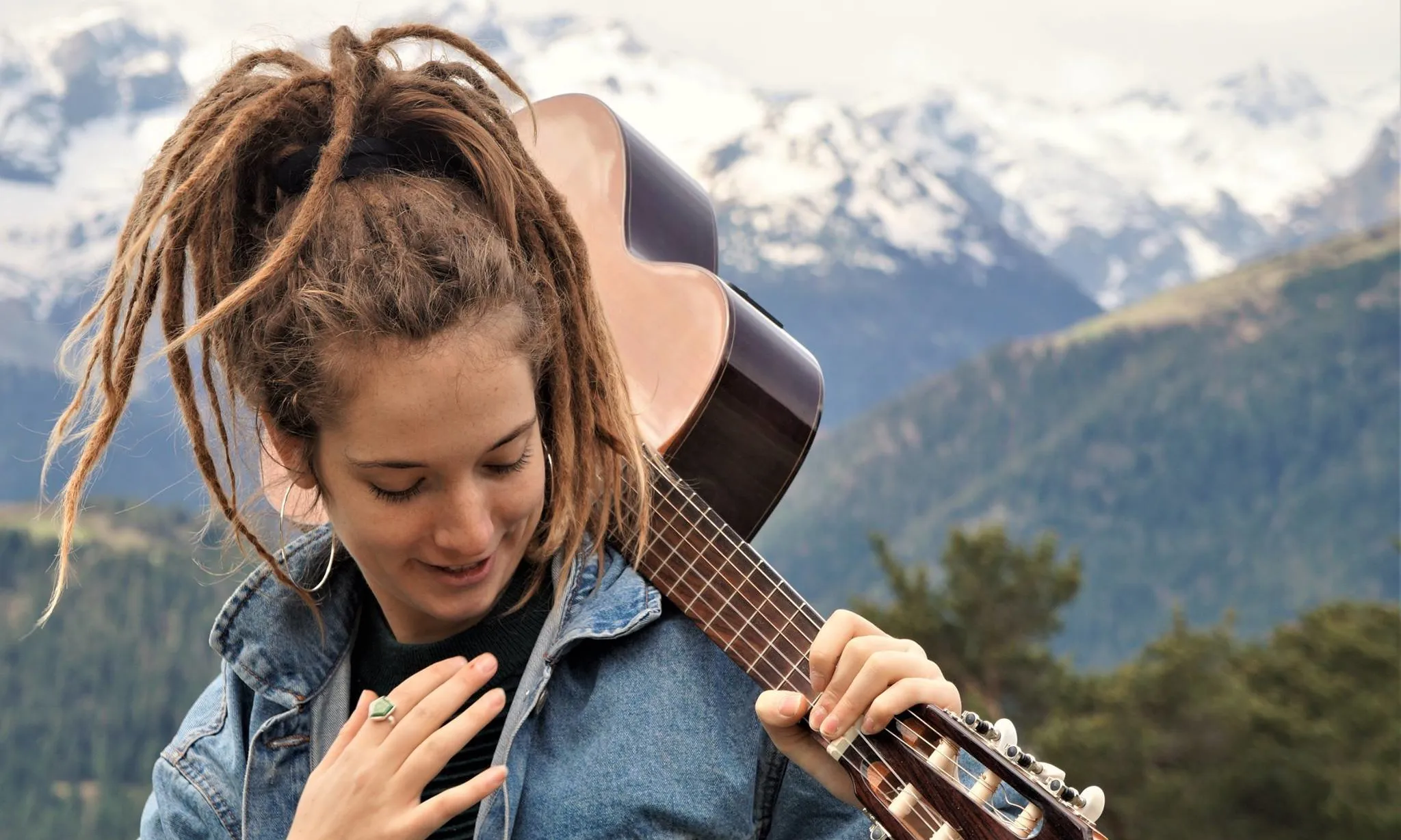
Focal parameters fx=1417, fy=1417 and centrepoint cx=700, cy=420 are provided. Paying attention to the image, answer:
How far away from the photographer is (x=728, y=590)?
3068mm

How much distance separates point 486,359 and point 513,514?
1.07 feet

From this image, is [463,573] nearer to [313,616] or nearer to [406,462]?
[406,462]

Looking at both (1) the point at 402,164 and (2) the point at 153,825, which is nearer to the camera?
(1) the point at 402,164

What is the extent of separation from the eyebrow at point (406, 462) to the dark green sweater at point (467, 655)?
1.72 ft

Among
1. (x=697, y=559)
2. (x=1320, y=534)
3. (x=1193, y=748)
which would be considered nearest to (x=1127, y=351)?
(x=1320, y=534)

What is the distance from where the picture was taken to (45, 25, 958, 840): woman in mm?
2682

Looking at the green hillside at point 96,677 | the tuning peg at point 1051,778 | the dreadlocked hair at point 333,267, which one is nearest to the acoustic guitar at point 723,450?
the tuning peg at point 1051,778

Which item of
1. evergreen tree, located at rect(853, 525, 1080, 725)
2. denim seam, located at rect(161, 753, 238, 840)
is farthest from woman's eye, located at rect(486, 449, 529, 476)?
evergreen tree, located at rect(853, 525, 1080, 725)

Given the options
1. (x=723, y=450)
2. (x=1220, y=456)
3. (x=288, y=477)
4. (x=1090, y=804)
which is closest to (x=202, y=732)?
(x=288, y=477)

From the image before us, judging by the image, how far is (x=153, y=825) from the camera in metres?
3.25

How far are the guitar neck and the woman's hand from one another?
0.19 meters

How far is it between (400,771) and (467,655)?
23.2 inches

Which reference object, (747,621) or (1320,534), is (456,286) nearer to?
(747,621)

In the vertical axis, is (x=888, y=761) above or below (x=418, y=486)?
below
